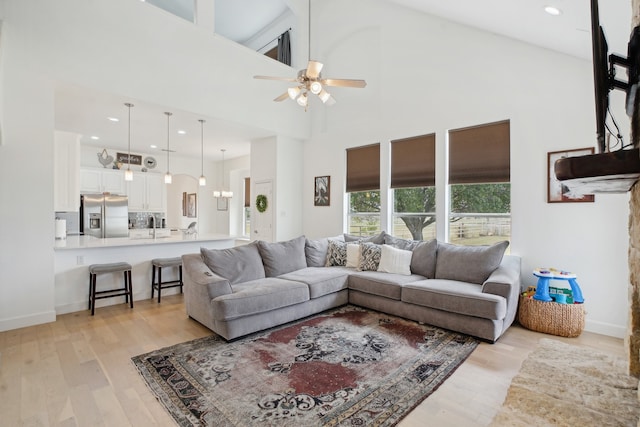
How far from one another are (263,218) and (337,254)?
92.4 inches

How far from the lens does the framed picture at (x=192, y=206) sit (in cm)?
894

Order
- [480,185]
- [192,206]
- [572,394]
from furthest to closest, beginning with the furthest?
[192,206], [480,185], [572,394]

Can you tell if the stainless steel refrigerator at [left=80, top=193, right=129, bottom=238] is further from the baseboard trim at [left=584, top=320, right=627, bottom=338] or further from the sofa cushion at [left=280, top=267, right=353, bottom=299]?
the baseboard trim at [left=584, top=320, right=627, bottom=338]

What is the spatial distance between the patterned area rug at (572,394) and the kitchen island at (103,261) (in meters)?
4.45

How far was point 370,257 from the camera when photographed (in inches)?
171

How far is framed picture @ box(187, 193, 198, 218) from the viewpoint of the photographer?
8944mm

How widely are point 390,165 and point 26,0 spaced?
5.04m

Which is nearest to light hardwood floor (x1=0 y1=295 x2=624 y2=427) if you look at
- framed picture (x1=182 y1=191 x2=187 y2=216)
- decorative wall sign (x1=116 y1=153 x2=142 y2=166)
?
decorative wall sign (x1=116 y1=153 x2=142 y2=166)

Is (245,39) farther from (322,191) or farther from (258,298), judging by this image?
→ (258,298)

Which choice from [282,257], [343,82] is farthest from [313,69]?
[282,257]

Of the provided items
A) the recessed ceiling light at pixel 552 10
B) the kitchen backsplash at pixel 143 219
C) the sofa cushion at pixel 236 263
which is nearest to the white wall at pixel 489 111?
the recessed ceiling light at pixel 552 10

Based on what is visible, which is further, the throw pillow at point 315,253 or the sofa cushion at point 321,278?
the throw pillow at point 315,253

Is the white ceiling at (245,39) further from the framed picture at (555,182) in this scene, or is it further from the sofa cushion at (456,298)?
the sofa cushion at (456,298)

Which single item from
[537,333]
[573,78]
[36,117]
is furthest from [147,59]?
[537,333]
